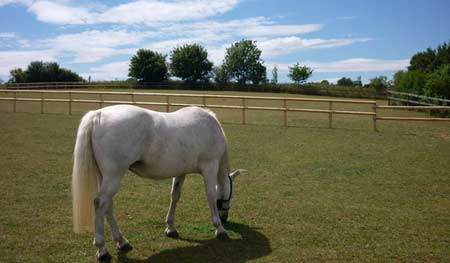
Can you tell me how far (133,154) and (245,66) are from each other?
67.4 metres

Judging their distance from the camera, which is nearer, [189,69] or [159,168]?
[159,168]

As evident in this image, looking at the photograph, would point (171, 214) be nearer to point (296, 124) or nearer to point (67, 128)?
point (67, 128)

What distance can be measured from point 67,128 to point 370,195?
11139mm

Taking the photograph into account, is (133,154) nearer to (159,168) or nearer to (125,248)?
(159,168)

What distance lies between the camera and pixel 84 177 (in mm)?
3941

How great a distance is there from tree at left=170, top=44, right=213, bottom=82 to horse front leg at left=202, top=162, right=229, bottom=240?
57026 mm

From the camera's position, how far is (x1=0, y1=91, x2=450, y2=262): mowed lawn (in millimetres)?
4328

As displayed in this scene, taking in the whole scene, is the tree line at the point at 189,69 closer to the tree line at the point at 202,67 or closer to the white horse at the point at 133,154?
the tree line at the point at 202,67

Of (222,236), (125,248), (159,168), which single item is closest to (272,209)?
(222,236)

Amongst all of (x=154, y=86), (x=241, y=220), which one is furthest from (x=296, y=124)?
(x=154, y=86)

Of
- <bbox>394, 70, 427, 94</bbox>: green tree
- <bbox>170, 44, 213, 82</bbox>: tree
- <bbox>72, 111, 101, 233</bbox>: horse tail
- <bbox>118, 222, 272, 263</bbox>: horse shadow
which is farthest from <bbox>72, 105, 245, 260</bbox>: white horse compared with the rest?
<bbox>170, 44, 213, 82</bbox>: tree

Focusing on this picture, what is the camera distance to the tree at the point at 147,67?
186 feet

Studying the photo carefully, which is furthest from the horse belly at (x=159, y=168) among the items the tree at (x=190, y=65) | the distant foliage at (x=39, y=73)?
the tree at (x=190, y=65)

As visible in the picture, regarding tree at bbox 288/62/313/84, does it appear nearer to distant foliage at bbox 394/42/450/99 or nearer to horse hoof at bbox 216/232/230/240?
distant foliage at bbox 394/42/450/99
